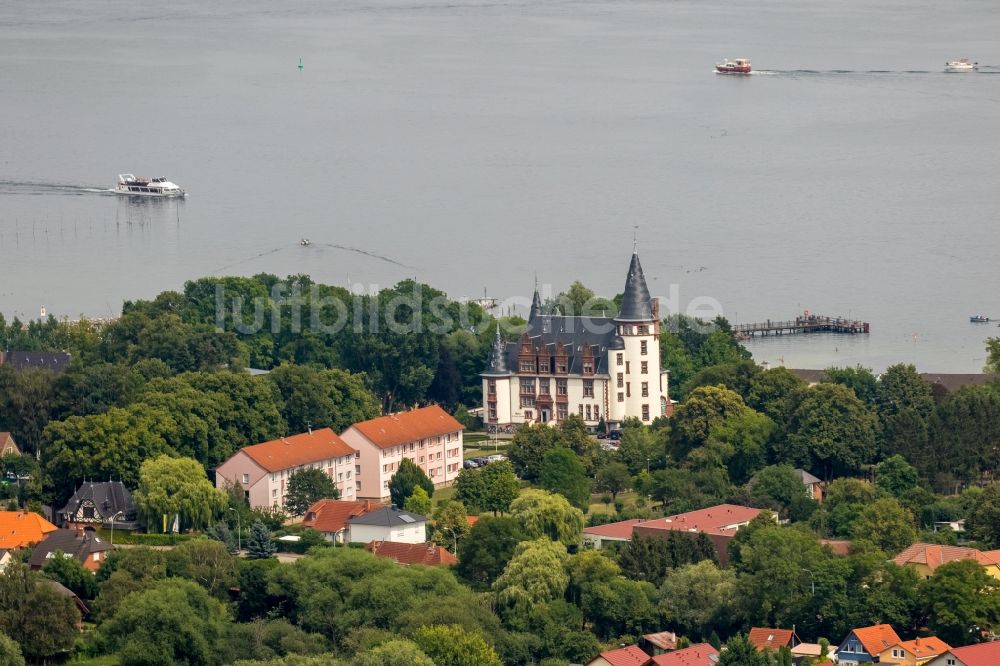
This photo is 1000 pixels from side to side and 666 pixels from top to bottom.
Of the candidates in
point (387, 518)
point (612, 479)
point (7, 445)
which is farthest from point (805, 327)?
point (387, 518)

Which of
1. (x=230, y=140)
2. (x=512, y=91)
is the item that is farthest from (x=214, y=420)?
(x=512, y=91)

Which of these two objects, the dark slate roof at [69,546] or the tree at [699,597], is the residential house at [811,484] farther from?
the dark slate roof at [69,546]

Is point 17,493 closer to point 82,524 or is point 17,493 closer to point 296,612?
point 82,524

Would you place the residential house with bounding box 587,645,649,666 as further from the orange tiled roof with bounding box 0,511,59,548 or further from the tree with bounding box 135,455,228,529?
the orange tiled roof with bounding box 0,511,59,548

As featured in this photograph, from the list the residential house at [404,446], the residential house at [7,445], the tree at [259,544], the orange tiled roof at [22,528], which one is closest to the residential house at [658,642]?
the tree at [259,544]

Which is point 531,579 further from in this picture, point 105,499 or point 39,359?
point 39,359
